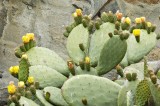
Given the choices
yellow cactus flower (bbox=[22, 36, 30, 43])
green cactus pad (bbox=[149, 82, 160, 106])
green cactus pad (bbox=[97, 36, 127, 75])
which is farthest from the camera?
yellow cactus flower (bbox=[22, 36, 30, 43])

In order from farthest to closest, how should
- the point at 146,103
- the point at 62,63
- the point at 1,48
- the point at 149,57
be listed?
the point at 149,57, the point at 1,48, the point at 62,63, the point at 146,103

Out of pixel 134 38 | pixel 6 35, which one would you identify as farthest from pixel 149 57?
pixel 134 38

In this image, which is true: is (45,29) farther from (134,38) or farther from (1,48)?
(134,38)

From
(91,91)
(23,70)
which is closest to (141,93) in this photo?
(91,91)

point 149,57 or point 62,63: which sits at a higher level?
point 62,63

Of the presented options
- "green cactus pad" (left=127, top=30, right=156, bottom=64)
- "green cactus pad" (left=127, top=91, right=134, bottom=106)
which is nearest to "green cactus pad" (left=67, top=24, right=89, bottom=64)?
"green cactus pad" (left=127, top=30, right=156, bottom=64)

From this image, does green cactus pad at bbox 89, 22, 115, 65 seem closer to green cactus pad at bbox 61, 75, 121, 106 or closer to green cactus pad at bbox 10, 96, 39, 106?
green cactus pad at bbox 61, 75, 121, 106

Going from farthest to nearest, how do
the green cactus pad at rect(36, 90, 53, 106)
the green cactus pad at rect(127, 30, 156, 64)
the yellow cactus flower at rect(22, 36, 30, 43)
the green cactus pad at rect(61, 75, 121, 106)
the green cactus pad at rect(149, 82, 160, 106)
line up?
the green cactus pad at rect(127, 30, 156, 64), the yellow cactus flower at rect(22, 36, 30, 43), the green cactus pad at rect(36, 90, 53, 106), the green cactus pad at rect(61, 75, 121, 106), the green cactus pad at rect(149, 82, 160, 106)

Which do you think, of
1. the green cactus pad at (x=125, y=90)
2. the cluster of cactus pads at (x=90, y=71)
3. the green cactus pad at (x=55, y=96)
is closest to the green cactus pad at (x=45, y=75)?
the cluster of cactus pads at (x=90, y=71)

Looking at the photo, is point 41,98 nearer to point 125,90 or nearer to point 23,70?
point 23,70
